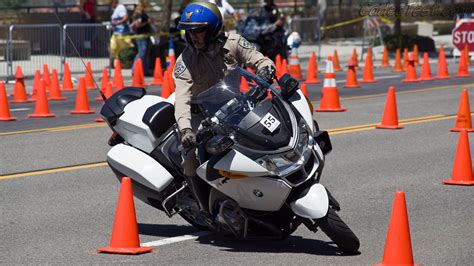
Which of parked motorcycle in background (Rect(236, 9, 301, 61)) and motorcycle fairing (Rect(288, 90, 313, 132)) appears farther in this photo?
parked motorcycle in background (Rect(236, 9, 301, 61))

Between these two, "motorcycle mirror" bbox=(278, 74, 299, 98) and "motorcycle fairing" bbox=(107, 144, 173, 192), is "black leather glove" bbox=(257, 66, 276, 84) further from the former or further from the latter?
"motorcycle fairing" bbox=(107, 144, 173, 192)

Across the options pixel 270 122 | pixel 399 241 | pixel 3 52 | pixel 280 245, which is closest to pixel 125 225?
pixel 280 245

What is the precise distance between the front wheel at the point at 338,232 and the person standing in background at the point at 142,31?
18.6 metres

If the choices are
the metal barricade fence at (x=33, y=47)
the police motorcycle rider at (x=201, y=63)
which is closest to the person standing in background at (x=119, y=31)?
the metal barricade fence at (x=33, y=47)

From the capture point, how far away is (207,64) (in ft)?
26.1

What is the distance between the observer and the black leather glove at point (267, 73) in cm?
777

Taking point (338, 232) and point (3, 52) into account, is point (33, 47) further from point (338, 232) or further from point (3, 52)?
point (338, 232)

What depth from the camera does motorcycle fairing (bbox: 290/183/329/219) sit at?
715cm

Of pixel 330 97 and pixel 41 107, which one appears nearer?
pixel 41 107

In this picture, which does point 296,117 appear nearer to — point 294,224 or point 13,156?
point 294,224

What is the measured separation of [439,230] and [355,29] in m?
36.3

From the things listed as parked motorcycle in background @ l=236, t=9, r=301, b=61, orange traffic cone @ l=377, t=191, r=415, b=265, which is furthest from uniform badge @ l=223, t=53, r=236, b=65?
parked motorcycle in background @ l=236, t=9, r=301, b=61

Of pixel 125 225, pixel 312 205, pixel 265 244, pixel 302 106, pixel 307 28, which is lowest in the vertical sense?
pixel 307 28

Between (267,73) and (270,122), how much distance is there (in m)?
0.59
